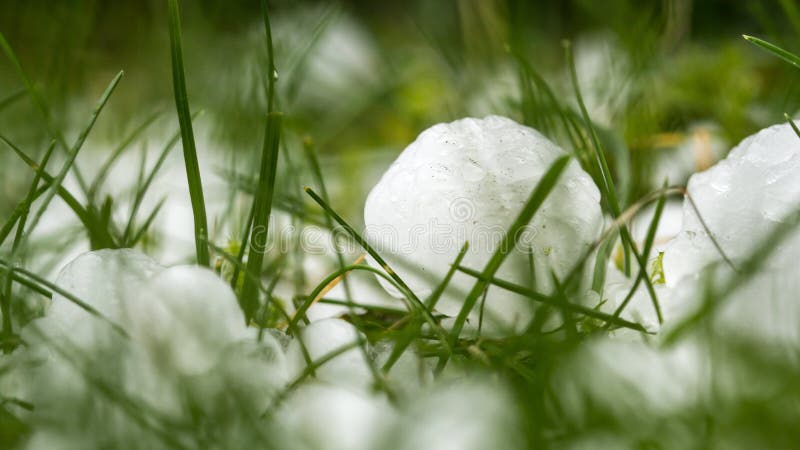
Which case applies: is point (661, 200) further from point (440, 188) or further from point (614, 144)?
point (614, 144)

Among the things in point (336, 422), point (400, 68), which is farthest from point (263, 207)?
point (400, 68)

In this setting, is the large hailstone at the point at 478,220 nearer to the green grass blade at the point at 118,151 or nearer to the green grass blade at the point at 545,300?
the green grass blade at the point at 545,300

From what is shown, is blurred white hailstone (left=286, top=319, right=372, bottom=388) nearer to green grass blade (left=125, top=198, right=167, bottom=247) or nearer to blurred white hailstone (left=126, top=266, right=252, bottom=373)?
blurred white hailstone (left=126, top=266, right=252, bottom=373)

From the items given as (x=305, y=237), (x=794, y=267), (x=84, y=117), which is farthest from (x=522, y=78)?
(x=84, y=117)

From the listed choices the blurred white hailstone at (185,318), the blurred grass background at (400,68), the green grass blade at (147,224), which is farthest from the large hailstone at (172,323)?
the blurred grass background at (400,68)

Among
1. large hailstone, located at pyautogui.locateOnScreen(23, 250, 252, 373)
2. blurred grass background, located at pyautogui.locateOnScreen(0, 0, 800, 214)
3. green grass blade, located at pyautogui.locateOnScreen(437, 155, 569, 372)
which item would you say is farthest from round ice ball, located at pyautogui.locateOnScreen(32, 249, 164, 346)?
blurred grass background, located at pyautogui.locateOnScreen(0, 0, 800, 214)
